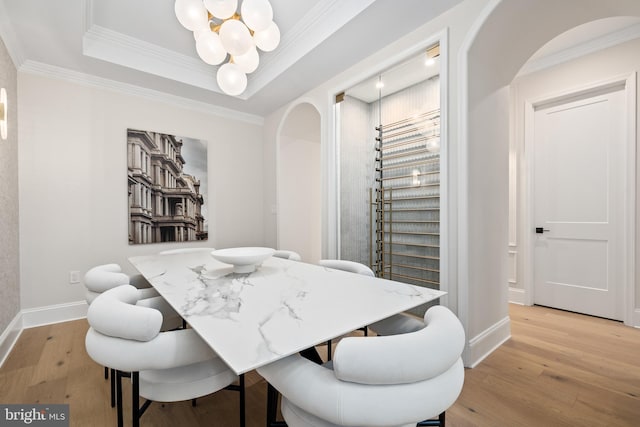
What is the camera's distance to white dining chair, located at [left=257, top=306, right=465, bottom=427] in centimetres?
69

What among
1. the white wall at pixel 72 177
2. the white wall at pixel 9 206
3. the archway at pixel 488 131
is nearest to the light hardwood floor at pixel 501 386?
the archway at pixel 488 131

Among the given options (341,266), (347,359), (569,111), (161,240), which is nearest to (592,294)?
(569,111)

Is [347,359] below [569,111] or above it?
below

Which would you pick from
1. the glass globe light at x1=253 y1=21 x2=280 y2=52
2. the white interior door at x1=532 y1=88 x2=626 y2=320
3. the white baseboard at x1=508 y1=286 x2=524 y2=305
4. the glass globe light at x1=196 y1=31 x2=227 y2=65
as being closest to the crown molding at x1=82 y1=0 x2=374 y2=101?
the glass globe light at x1=253 y1=21 x2=280 y2=52

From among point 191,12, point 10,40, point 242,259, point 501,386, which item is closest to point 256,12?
point 191,12

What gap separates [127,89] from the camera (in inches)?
121

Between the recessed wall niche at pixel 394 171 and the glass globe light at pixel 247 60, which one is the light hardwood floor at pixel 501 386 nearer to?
the recessed wall niche at pixel 394 171

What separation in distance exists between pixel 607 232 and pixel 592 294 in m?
0.63

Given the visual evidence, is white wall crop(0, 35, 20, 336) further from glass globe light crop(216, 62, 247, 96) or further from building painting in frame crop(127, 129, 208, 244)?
glass globe light crop(216, 62, 247, 96)

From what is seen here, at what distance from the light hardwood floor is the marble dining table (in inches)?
28.5

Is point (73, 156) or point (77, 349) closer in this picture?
point (77, 349)

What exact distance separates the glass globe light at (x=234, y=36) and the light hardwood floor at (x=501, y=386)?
1.99m

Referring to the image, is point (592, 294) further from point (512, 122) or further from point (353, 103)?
point (353, 103)

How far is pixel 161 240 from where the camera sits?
3.28 m
